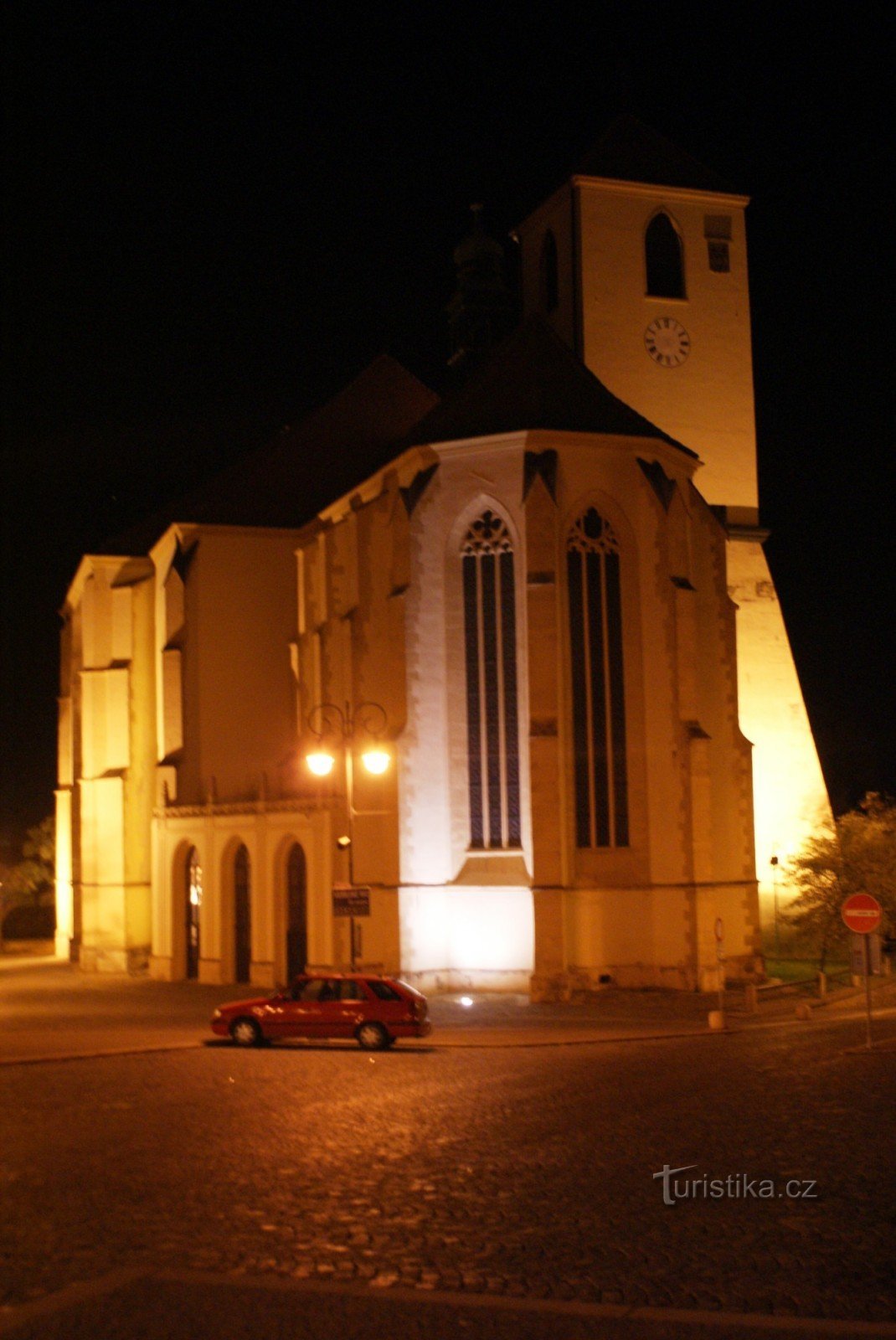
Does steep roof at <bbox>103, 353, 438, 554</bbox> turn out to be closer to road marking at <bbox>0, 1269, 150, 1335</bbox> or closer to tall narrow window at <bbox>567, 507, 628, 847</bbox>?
tall narrow window at <bbox>567, 507, 628, 847</bbox>

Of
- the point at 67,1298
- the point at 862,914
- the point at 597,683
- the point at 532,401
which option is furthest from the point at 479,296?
the point at 67,1298

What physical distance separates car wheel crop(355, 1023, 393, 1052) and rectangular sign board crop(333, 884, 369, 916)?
371 centimetres

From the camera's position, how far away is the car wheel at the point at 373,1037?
22391mm

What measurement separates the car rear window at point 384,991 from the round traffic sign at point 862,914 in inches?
269

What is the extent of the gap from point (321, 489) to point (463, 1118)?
30.6 m

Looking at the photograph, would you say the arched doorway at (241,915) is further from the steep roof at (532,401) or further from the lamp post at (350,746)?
the steep roof at (532,401)

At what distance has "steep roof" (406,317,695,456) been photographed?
32719 mm

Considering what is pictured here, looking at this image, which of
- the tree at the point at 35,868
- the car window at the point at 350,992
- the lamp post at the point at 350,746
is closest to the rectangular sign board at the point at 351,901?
the lamp post at the point at 350,746

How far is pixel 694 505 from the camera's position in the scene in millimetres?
34156

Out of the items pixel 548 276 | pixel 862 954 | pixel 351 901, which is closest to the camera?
pixel 862 954

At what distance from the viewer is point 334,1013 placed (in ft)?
74.4

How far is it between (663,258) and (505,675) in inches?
596

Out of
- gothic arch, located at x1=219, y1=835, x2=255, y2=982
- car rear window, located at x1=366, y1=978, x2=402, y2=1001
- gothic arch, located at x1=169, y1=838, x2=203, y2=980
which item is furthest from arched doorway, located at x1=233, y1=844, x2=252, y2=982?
car rear window, located at x1=366, y1=978, x2=402, y2=1001

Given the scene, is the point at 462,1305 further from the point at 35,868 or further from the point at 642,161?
the point at 35,868
